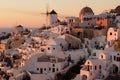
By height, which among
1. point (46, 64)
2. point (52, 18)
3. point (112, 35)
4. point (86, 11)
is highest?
point (86, 11)

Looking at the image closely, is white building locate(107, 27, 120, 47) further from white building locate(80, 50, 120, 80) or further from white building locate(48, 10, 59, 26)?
white building locate(48, 10, 59, 26)

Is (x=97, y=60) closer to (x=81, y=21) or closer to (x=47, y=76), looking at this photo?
(x=47, y=76)

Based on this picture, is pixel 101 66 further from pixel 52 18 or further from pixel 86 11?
pixel 52 18

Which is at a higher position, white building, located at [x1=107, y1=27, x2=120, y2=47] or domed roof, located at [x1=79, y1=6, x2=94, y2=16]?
domed roof, located at [x1=79, y1=6, x2=94, y2=16]

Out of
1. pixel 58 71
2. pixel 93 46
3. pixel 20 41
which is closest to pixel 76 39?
pixel 93 46

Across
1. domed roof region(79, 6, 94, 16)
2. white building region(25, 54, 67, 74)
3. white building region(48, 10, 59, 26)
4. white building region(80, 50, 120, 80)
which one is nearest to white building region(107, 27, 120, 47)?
white building region(80, 50, 120, 80)

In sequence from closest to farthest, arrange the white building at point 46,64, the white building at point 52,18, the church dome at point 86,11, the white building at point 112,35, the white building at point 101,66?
the white building at point 101,66, the white building at point 46,64, the white building at point 112,35, the church dome at point 86,11, the white building at point 52,18

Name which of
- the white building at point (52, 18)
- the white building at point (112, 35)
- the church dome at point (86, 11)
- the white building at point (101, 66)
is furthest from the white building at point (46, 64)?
the white building at point (52, 18)

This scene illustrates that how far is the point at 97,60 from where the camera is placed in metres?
33.9

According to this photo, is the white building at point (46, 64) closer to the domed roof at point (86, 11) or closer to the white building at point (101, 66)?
the white building at point (101, 66)

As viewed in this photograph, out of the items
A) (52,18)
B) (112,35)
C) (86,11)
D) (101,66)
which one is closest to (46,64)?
(101,66)

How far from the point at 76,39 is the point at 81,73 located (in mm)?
7394

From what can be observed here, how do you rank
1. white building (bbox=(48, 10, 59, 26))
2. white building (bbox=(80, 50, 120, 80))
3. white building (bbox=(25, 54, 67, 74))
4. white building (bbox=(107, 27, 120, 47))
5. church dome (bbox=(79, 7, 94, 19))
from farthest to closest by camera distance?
1. white building (bbox=(48, 10, 59, 26))
2. church dome (bbox=(79, 7, 94, 19))
3. white building (bbox=(107, 27, 120, 47))
4. white building (bbox=(25, 54, 67, 74))
5. white building (bbox=(80, 50, 120, 80))

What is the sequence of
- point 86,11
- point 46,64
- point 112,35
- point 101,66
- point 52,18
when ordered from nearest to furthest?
point 101,66 < point 46,64 < point 112,35 < point 86,11 < point 52,18
